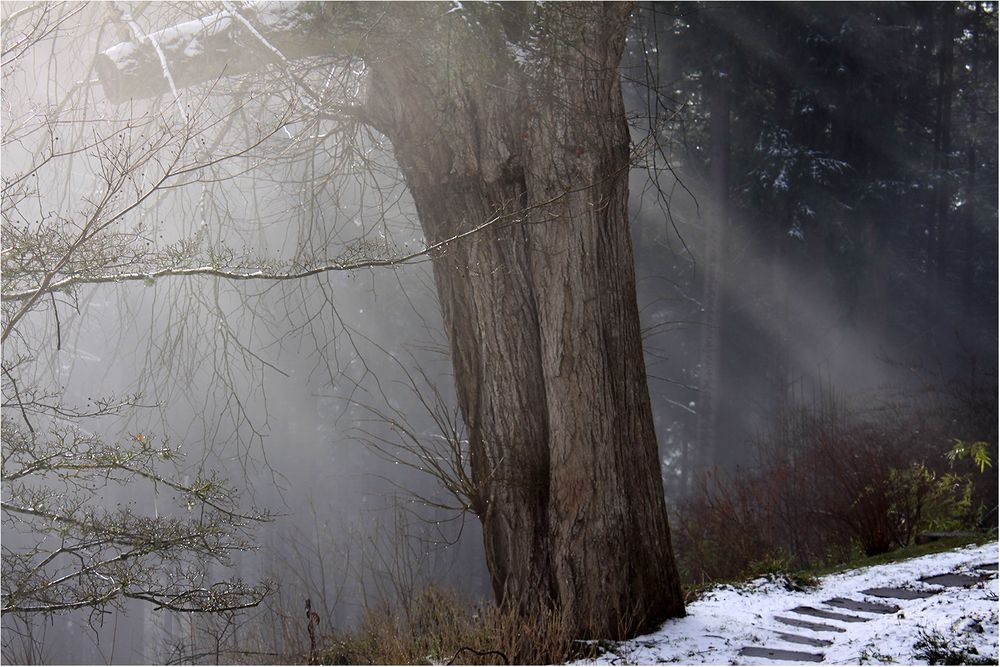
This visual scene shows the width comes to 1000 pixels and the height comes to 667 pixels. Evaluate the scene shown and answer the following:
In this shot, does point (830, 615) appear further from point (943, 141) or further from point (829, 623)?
point (943, 141)

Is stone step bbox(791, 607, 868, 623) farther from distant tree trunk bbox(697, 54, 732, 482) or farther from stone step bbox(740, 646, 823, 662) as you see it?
distant tree trunk bbox(697, 54, 732, 482)

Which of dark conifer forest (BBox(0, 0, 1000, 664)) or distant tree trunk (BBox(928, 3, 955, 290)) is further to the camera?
distant tree trunk (BBox(928, 3, 955, 290))

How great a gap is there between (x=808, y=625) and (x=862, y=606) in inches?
26.0

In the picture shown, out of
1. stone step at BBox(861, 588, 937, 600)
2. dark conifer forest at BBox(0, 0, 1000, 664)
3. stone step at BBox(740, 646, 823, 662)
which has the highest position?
dark conifer forest at BBox(0, 0, 1000, 664)

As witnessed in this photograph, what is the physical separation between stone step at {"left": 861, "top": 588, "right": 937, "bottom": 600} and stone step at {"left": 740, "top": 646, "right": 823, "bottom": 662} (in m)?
1.52

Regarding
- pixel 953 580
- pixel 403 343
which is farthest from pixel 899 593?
pixel 403 343

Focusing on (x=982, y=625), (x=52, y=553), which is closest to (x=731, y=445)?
(x=982, y=625)

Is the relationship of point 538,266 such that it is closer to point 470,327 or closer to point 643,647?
point 470,327

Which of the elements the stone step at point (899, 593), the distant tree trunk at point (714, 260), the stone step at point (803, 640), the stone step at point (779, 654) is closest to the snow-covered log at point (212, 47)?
the stone step at point (779, 654)

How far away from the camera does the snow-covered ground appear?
14.0 feet

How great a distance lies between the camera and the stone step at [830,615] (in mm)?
5195

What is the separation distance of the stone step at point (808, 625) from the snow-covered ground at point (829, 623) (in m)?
0.05

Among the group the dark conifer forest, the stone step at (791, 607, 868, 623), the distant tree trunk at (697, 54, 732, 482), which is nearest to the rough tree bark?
the dark conifer forest

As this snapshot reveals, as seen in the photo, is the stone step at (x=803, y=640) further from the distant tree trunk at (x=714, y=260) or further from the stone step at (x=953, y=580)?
the distant tree trunk at (x=714, y=260)
